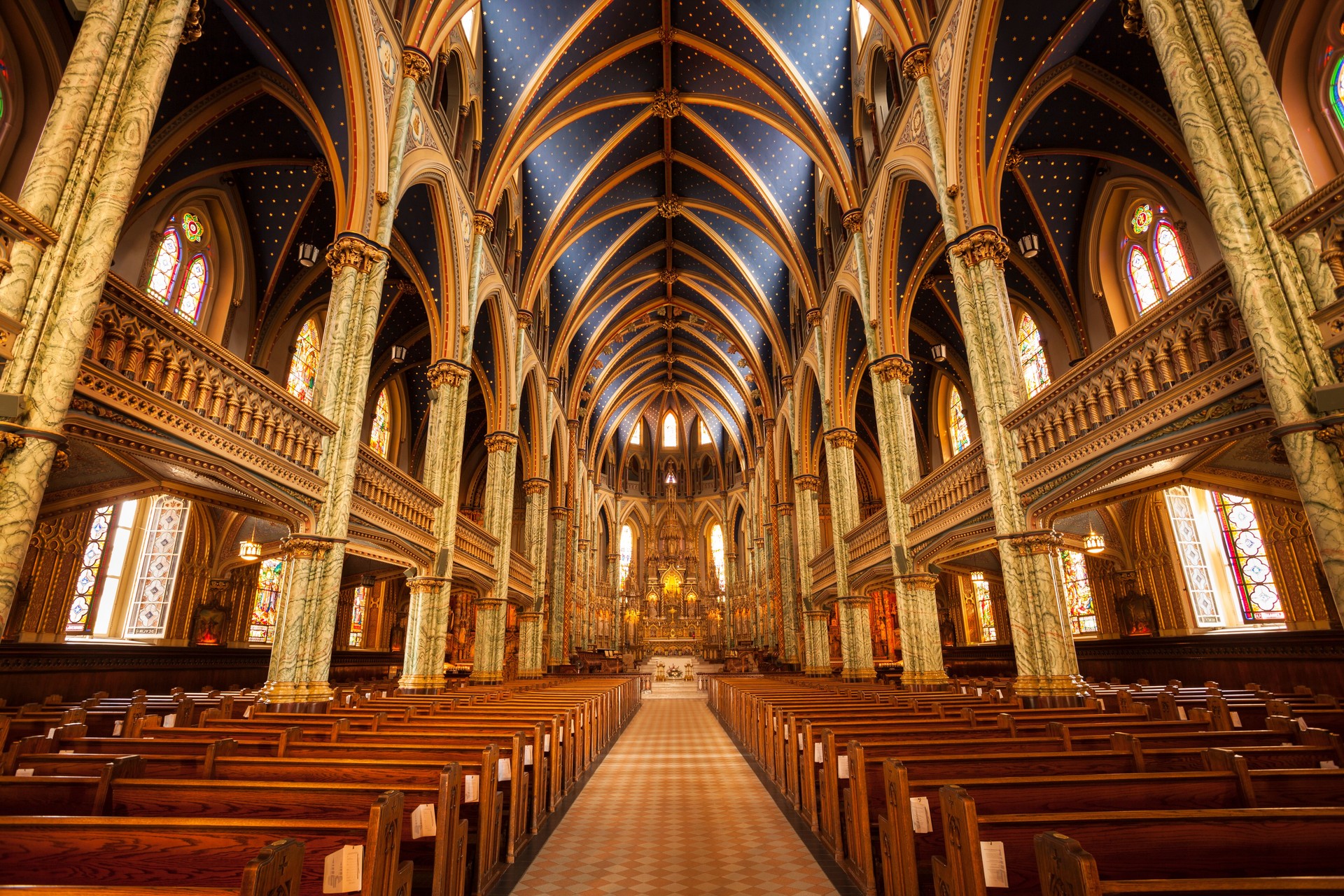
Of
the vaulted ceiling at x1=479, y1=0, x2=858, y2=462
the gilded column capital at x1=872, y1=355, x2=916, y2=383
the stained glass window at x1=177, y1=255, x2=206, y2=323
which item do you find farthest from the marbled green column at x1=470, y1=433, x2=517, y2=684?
the gilded column capital at x1=872, y1=355, x2=916, y2=383

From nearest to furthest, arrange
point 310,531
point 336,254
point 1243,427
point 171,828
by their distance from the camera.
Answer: point 171,828
point 1243,427
point 310,531
point 336,254

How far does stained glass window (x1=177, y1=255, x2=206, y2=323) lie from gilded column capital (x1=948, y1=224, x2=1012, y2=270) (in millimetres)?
15592

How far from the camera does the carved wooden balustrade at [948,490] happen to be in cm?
1078

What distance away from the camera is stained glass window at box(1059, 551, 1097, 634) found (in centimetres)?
1703

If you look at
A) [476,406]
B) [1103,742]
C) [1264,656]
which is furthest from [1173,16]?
[476,406]

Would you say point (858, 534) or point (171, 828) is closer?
point (171, 828)

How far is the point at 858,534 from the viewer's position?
17656mm

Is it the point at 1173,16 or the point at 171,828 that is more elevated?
the point at 1173,16

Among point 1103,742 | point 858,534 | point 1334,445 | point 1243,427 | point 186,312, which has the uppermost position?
point 186,312

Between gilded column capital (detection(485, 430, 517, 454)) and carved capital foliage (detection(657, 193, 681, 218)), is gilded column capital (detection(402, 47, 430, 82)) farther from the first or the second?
carved capital foliage (detection(657, 193, 681, 218))

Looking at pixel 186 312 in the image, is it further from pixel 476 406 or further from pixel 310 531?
pixel 476 406

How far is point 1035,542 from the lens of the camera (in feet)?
29.7

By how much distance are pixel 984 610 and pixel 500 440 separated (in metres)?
17.5

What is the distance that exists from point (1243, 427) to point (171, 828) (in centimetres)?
797
